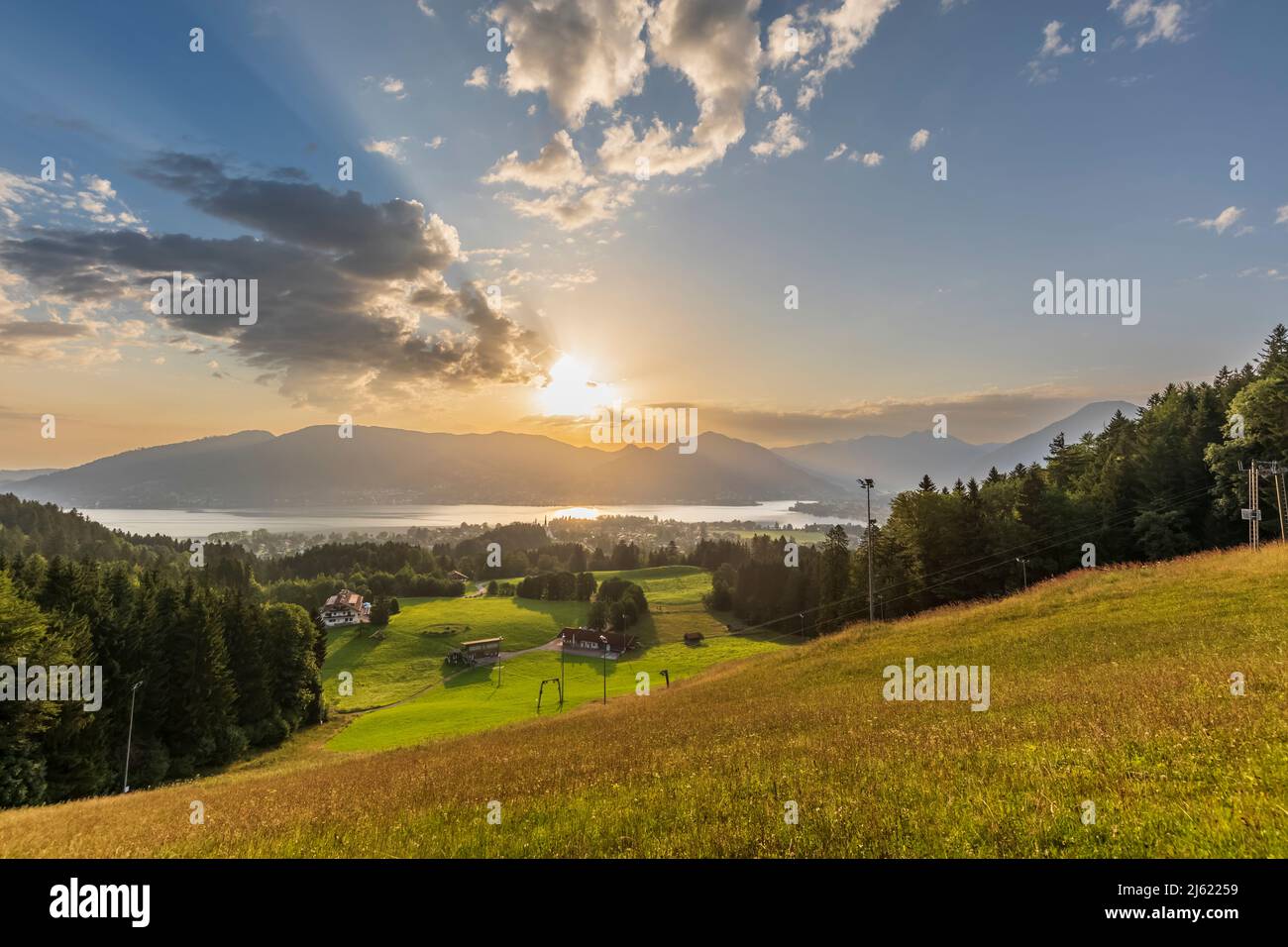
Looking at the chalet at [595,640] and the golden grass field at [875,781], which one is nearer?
the golden grass field at [875,781]

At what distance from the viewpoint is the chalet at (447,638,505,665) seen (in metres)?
103

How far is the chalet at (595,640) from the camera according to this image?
10781 cm

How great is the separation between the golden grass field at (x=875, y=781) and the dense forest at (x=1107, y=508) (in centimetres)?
4379

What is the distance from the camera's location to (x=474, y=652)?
341 feet

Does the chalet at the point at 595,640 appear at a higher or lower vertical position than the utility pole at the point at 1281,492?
lower

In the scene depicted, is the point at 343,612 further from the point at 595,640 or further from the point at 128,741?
→ the point at 128,741

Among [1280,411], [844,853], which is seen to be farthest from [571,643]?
[844,853]

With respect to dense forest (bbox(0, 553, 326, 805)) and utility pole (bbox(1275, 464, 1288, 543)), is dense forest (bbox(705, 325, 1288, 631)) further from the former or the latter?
dense forest (bbox(0, 553, 326, 805))

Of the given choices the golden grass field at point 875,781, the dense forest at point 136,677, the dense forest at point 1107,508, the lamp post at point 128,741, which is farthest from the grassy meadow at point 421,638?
the golden grass field at point 875,781

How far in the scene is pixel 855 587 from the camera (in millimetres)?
80938

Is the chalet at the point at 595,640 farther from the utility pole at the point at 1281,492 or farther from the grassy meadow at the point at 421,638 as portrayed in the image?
the utility pole at the point at 1281,492
